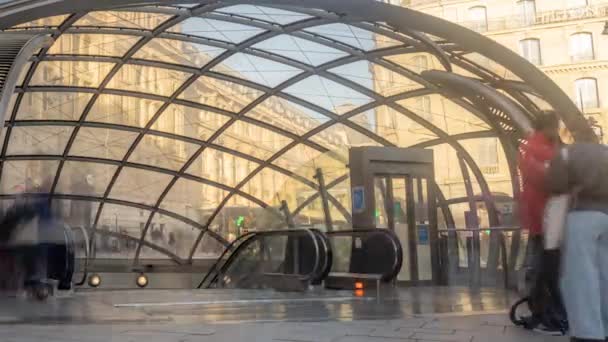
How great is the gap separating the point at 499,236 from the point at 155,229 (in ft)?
90.1

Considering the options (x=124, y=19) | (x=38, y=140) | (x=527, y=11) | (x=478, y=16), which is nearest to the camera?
(x=124, y=19)

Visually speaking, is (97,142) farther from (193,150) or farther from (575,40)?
(575,40)

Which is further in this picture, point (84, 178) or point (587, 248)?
point (84, 178)

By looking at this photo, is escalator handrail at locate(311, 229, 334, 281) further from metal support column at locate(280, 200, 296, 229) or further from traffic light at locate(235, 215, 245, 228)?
traffic light at locate(235, 215, 245, 228)

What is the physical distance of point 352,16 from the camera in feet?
67.2

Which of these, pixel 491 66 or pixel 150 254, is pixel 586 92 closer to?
pixel 491 66

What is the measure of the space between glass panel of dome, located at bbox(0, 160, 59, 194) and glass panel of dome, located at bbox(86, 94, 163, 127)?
19.1ft

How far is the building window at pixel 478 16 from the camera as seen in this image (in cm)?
4503

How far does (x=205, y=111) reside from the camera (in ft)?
94.5

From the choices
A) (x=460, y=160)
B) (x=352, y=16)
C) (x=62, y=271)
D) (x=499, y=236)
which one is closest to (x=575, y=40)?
(x=460, y=160)

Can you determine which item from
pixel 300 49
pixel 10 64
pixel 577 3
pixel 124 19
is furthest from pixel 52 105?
pixel 577 3

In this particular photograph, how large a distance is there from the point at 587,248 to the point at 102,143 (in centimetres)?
3037

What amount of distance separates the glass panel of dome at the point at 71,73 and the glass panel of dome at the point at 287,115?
7406mm

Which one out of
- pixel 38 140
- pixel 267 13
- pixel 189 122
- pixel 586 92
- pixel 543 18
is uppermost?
pixel 543 18
